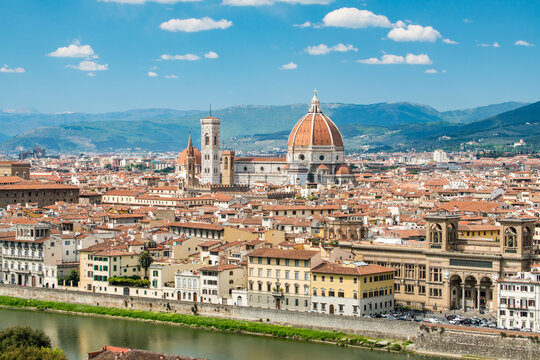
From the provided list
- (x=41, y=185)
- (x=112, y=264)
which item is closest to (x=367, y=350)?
(x=112, y=264)

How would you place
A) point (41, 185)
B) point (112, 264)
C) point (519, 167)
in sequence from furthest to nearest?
point (519, 167) → point (41, 185) → point (112, 264)

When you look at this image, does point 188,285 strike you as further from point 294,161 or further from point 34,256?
point 294,161

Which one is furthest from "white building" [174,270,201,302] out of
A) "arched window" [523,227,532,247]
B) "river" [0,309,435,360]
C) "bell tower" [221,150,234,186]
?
"bell tower" [221,150,234,186]

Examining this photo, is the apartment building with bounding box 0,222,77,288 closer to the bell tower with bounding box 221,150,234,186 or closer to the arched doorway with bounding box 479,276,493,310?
the arched doorway with bounding box 479,276,493,310

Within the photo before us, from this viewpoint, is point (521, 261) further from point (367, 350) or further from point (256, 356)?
point (256, 356)

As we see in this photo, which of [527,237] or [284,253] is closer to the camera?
[527,237]

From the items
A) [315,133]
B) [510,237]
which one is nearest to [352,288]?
[510,237]
